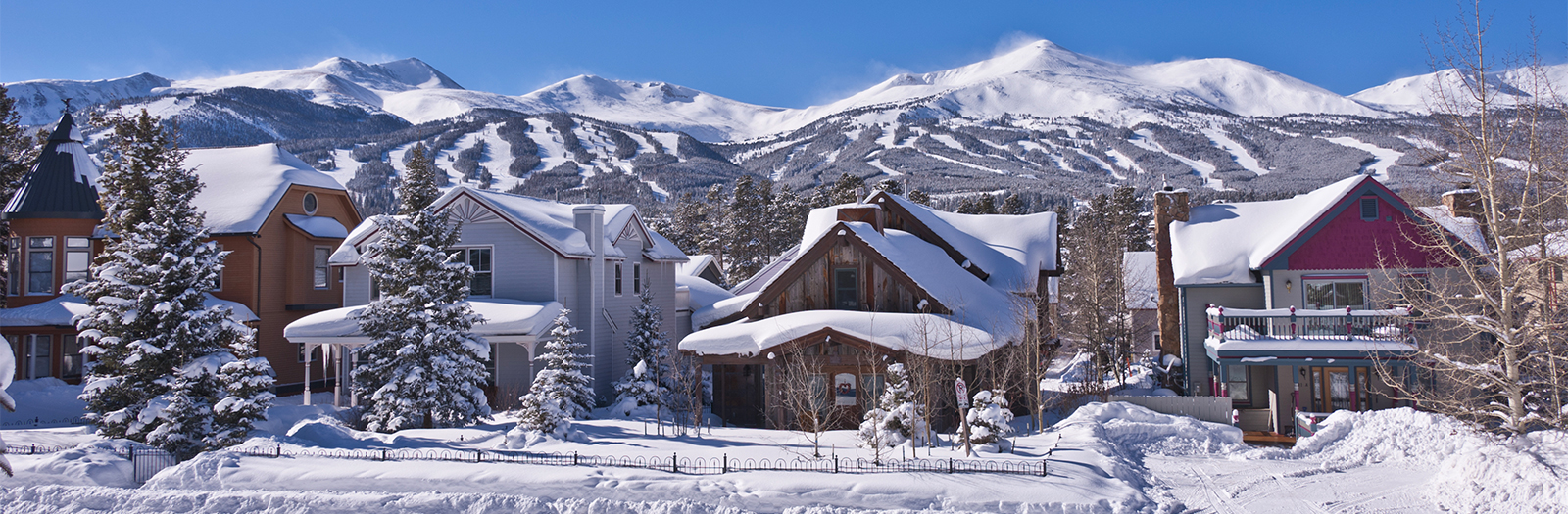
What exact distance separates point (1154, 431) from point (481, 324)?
17.5 m

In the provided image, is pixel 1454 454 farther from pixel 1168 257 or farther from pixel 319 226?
pixel 319 226

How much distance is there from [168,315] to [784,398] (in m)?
13.4

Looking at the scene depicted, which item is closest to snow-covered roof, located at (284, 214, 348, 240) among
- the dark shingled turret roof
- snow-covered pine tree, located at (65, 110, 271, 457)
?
the dark shingled turret roof

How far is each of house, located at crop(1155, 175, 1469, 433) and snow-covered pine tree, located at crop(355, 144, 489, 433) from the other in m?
19.0

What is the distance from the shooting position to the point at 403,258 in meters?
21.1

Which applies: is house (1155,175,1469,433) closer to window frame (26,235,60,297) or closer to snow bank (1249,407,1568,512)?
snow bank (1249,407,1568,512)

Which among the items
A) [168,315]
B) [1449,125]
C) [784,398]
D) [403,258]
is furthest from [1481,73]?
[168,315]

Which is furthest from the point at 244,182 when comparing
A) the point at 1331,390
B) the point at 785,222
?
the point at 1331,390

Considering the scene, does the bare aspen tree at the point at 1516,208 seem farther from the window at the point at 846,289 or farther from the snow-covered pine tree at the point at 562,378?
the snow-covered pine tree at the point at 562,378

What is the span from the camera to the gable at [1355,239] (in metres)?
24.0

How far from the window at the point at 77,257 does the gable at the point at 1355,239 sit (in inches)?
1422

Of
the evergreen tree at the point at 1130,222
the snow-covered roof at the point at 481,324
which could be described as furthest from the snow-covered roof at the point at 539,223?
the evergreen tree at the point at 1130,222

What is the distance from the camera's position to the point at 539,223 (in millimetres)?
27391

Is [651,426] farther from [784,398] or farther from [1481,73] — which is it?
[1481,73]
